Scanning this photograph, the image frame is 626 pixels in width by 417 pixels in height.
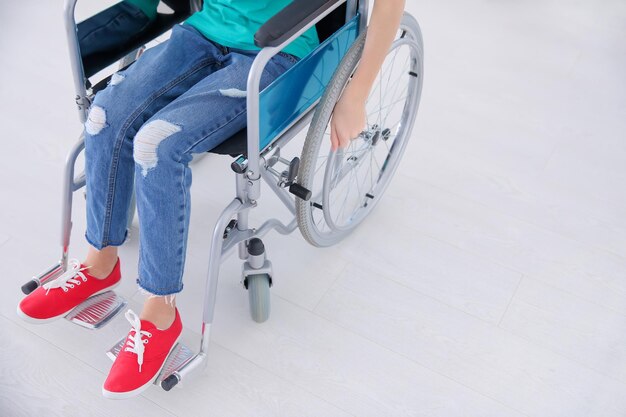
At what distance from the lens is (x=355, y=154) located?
1.78 metres

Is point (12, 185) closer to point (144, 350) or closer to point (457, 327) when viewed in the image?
point (144, 350)

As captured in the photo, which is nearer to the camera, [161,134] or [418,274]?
[161,134]

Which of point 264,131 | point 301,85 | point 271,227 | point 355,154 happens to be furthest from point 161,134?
point 355,154

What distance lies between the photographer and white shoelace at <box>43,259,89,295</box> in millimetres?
1498

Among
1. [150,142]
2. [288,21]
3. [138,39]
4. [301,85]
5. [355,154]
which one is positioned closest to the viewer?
[288,21]

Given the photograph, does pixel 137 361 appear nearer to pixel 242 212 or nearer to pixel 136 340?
pixel 136 340

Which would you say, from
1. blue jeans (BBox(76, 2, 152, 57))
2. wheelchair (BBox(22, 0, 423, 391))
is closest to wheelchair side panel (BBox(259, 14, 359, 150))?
wheelchair (BBox(22, 0, 423, 391))

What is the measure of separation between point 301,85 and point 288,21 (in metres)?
0.23

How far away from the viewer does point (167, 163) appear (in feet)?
4.18

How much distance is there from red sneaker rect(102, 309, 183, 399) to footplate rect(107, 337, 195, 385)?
14 millimetres

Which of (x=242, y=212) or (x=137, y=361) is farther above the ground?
(x=242, y=212)

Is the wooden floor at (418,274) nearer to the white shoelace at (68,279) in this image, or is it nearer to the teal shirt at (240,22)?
the white shoelace at (68,279)

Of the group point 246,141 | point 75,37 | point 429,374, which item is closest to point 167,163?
point 246,141

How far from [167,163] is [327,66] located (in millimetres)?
415
